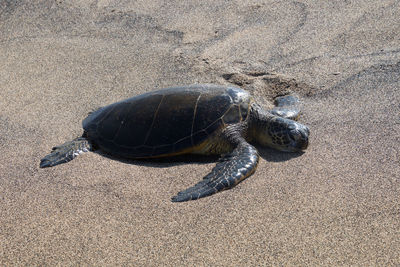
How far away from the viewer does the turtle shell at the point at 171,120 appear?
3615 mm

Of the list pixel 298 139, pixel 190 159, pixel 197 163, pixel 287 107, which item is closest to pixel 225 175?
pixel 197 163

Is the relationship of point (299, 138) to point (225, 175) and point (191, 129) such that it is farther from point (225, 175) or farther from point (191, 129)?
point (191, 129)

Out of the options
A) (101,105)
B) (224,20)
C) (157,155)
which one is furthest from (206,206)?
(224,20)

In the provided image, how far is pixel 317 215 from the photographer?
8.59ft

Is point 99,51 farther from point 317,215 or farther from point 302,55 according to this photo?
point 317,215

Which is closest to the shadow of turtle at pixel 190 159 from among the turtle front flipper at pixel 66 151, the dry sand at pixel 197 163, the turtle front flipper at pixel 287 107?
the dry sand at pixel 197 163

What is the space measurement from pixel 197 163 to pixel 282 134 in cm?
78

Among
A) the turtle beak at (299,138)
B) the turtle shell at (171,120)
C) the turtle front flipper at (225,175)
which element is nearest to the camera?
the turtle front flipper at (225,175)

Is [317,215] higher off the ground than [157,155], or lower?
higher

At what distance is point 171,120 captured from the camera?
3.68 metres

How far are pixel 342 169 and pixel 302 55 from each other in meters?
2.47

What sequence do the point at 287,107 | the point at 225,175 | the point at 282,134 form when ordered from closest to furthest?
the point at 225,175
the point at 282,134
the point at 287,107

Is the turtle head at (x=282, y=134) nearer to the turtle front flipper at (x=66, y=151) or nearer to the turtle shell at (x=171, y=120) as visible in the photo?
the turtle shell at (x=171, y=120)

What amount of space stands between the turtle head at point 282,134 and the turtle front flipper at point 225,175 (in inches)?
12.4
